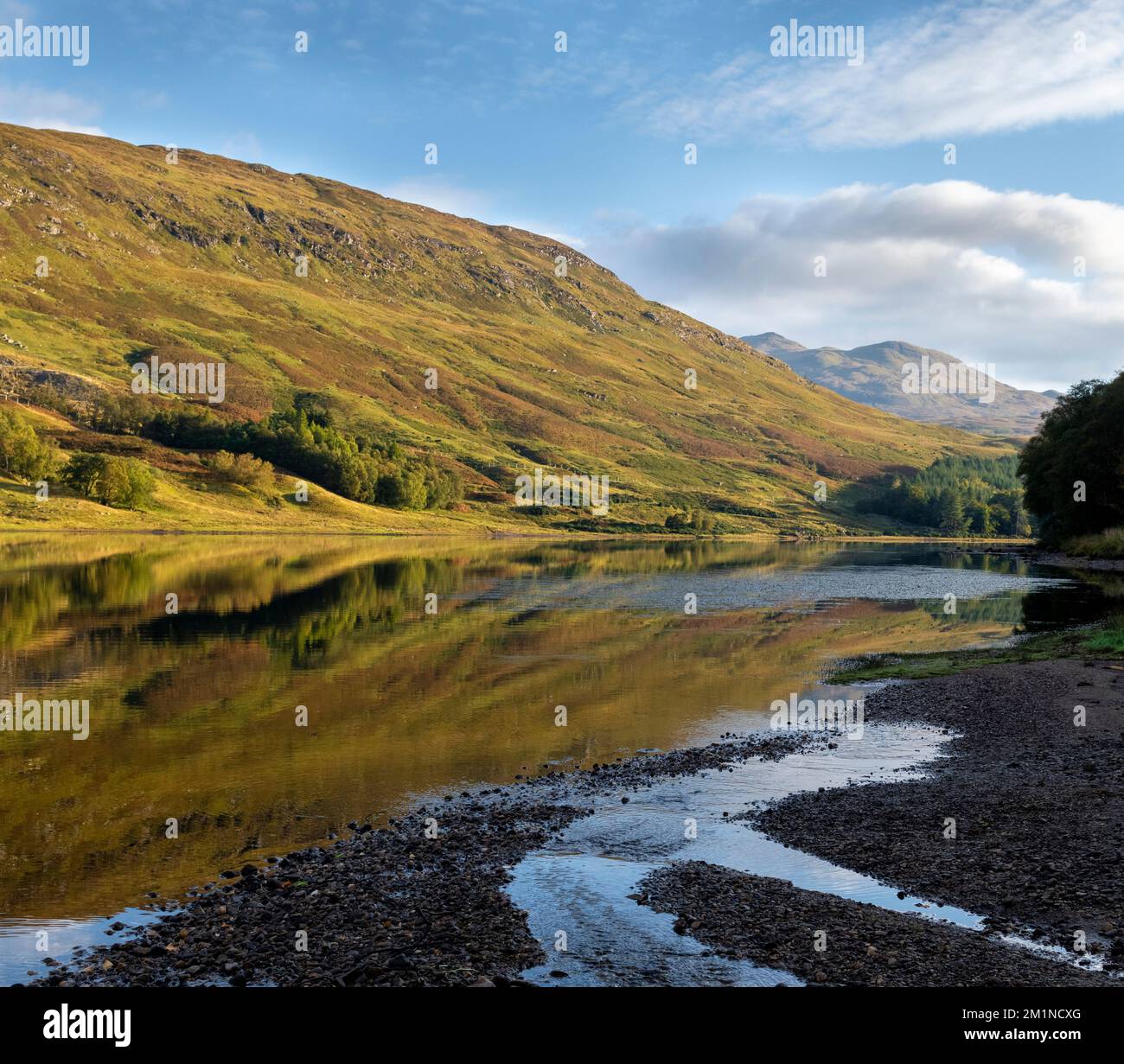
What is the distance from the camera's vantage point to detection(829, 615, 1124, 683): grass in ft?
150

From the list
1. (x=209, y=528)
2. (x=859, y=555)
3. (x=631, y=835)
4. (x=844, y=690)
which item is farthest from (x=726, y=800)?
(x=859, y=555)

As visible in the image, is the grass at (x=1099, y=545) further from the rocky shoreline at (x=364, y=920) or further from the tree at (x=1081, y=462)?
the rocky shoreline at (x=364, y=920)

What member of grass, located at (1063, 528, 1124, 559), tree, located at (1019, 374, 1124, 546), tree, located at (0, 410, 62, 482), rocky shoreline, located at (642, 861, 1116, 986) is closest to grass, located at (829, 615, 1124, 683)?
rocky shoreline, located at (642, 861, 1116, 986)

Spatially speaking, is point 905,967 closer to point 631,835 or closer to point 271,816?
point 631,835

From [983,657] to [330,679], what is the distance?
34.1 metres

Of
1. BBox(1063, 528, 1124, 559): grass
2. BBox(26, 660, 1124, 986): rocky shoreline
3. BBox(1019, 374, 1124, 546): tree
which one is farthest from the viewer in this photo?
BBox(1063, 528, 1124, 559): grass

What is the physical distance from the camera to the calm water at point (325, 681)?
22.0 meters

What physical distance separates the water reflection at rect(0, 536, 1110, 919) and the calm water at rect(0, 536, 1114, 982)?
0.13 m

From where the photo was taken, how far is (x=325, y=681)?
4272cm

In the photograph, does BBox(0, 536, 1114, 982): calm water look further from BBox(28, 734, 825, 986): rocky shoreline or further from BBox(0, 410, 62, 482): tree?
BBox(0, 410, 62, 482): tree

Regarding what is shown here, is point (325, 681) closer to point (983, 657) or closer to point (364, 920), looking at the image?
point (364, 920)
